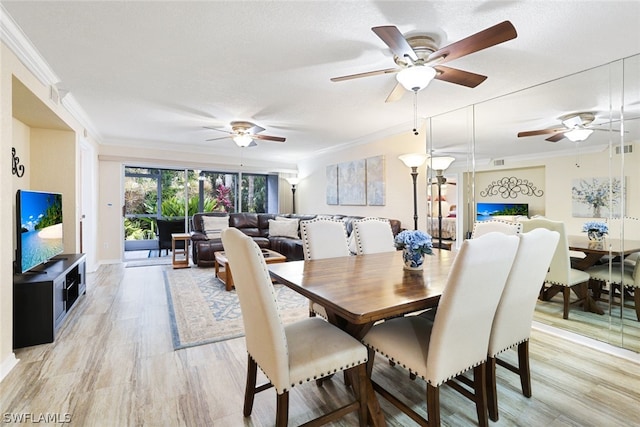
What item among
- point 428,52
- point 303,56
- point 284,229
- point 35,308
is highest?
point 303,56

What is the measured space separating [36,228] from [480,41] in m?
3.79

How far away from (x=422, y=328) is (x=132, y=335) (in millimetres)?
2433

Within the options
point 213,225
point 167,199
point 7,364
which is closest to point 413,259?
point 7,364

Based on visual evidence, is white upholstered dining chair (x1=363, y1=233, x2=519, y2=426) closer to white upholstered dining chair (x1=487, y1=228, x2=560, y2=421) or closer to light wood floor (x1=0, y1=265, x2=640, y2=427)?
white upholstered dining chair (x1=487, y1=228, x2=560, y2=421)

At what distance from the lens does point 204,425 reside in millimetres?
1564

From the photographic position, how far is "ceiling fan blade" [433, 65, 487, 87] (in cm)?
222

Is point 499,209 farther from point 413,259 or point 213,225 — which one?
point 213,225

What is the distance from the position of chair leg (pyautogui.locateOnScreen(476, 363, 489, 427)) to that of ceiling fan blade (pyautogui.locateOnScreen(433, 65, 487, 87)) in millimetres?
1946

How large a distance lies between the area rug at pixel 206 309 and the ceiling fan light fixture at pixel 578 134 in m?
3.18

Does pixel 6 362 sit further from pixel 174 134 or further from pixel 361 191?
pixel 361 191

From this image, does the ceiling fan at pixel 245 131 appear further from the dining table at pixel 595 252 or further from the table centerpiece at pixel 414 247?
the dining table at pixel 595 252

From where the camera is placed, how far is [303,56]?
8.13 ft

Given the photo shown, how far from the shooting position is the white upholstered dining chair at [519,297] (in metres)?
1.53

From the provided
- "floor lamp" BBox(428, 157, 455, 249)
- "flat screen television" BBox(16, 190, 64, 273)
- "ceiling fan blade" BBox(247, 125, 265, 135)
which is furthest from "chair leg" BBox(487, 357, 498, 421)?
"ceiling fan blade" BBox(247, 125, 265, 135)
